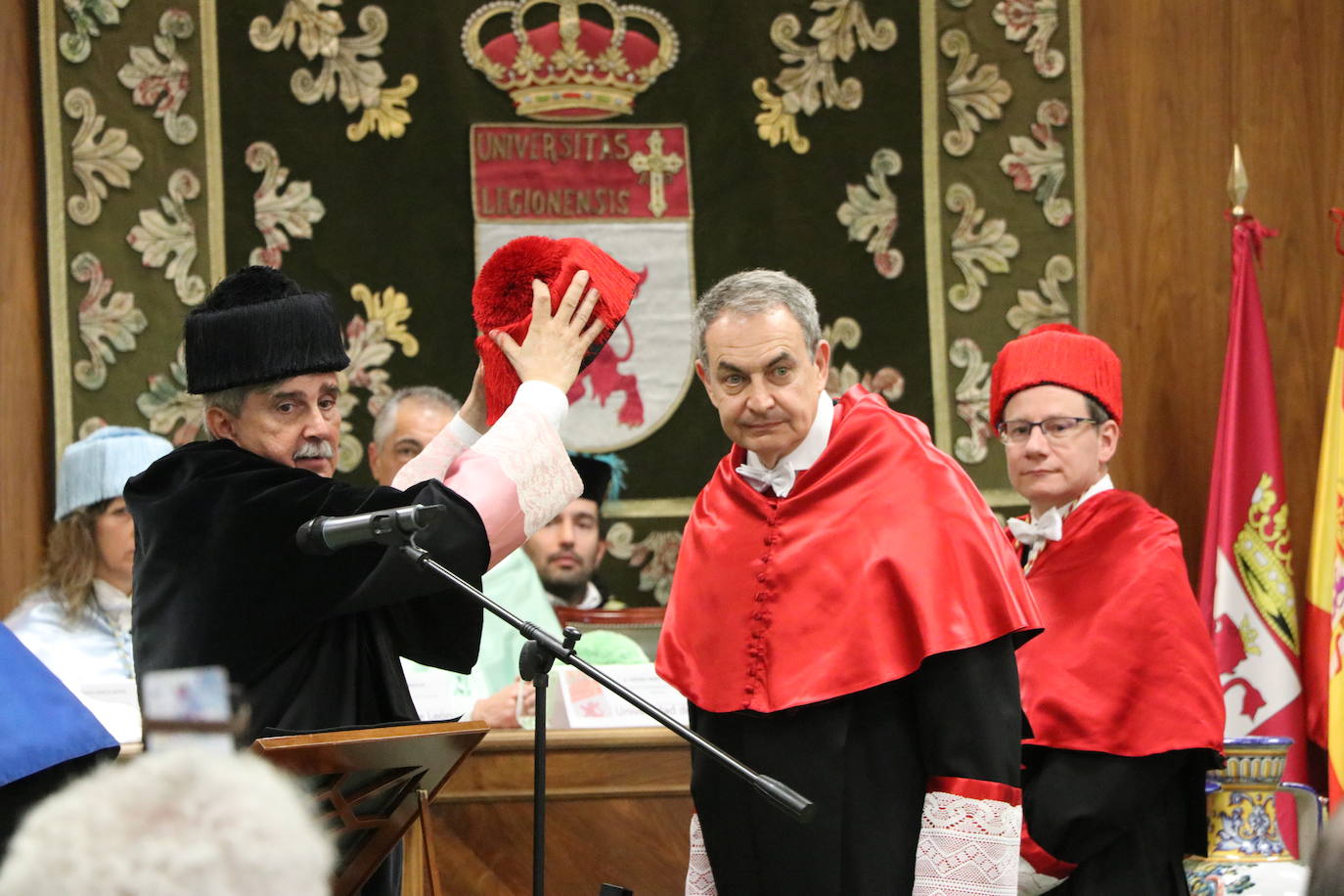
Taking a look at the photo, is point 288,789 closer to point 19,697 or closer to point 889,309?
point 19,697

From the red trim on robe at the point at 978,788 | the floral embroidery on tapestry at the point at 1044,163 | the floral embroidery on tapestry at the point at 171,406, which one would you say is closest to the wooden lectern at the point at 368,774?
the red trim on robe at the point at 978,788

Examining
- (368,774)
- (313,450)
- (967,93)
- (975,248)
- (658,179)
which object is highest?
(967,93)

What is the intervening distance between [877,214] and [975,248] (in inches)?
14.4

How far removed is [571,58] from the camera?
546 cm

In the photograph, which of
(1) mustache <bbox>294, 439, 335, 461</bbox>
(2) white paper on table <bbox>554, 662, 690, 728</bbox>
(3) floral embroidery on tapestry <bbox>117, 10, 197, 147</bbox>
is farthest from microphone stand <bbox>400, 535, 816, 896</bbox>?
(3) floral embroidery on tapestry <bbox>117, 10, 197, 147</bbox>

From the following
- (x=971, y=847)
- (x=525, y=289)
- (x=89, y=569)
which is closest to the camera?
(x=971, y=847)

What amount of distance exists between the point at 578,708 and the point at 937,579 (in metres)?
1.76

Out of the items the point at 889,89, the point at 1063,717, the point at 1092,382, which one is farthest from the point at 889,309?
the point at 1063,717

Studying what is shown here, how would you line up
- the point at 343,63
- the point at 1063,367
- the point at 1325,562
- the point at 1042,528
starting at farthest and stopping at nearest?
the point at 343,63 < the point at 1325,562 < the point at 1063,367 < the point at 1042,528

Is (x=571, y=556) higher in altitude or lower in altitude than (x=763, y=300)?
lower

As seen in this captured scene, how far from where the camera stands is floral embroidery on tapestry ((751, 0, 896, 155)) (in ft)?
18.1

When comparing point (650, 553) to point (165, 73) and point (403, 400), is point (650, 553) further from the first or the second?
point (165, 73)

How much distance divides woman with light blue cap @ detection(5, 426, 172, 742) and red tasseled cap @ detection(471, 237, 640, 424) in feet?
6.78

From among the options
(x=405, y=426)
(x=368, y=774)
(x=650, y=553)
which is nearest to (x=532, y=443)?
(x=368, y=774)
